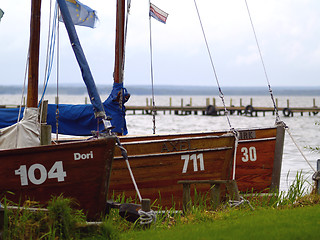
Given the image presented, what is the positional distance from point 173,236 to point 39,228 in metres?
1.90

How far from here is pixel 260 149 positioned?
1332 centimetres

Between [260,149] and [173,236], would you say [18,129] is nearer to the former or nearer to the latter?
[173,236]

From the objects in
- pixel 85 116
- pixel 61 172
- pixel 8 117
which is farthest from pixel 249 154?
pixel 8 117

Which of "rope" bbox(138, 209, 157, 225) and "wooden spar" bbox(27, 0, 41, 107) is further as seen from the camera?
"wooden spar" bbox(27, 0, 41, 107)

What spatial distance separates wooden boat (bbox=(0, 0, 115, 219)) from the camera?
9008 millimetres

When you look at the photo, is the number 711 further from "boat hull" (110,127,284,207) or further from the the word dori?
the the word dori

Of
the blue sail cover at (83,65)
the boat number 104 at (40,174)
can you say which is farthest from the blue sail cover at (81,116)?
the boat number 104 at (40,174)

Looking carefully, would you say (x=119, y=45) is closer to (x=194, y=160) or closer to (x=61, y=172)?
(x=194, y=160)

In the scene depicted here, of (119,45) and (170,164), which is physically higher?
(119,45)

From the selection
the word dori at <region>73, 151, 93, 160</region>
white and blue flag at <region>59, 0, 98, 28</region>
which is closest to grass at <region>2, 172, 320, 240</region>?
the word dori at <region>73, 151, 93, 160</region>

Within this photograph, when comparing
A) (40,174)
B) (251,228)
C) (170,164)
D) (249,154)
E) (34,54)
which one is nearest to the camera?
(251,228)

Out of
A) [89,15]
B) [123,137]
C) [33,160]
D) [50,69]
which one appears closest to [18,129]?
[33,160]

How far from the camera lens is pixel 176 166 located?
11.6 m

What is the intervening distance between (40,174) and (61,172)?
34 centimetres
